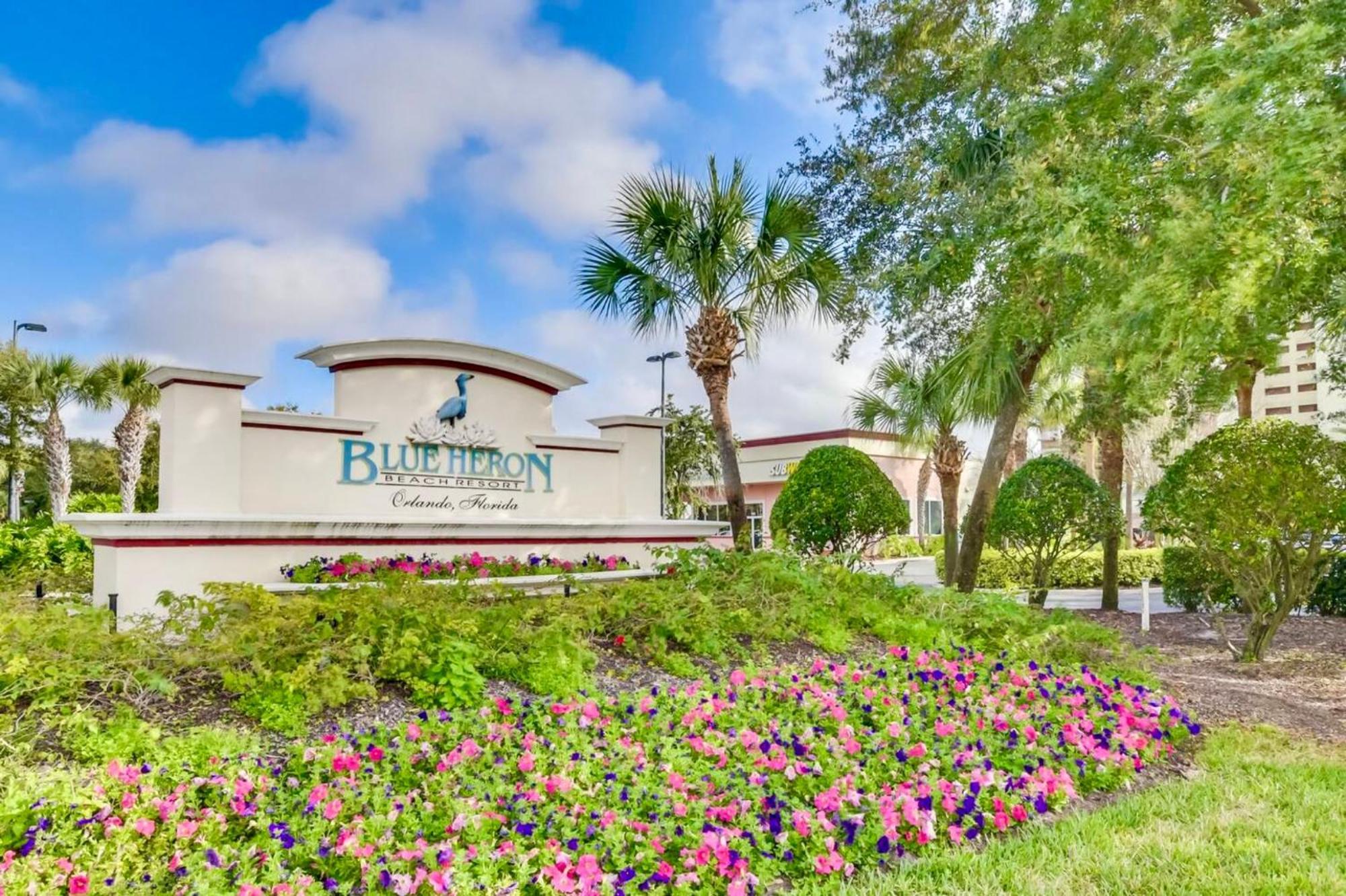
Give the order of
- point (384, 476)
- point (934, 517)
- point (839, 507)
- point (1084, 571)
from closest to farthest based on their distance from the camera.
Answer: point (384, 476), point (839, 507), point (1084, 571), point (934, 517)

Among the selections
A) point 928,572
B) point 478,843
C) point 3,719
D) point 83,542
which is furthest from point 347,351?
point 928,572

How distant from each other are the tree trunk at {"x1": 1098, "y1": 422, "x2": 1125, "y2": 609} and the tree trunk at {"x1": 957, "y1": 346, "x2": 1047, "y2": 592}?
143 centimetres

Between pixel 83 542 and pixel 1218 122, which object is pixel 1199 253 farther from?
pixel 83 542

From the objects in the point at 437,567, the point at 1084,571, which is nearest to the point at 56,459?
the point at 437,567

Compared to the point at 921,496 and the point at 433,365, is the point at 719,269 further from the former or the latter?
the point at 921,496

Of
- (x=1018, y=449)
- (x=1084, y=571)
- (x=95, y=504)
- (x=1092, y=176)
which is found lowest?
(x=1084, y=571)

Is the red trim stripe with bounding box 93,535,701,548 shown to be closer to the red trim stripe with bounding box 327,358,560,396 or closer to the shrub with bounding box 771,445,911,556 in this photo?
the red trim stripe with bounding box 327,358,560,396

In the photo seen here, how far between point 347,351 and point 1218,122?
23.2 ft

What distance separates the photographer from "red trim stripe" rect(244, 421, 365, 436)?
7.40 metres

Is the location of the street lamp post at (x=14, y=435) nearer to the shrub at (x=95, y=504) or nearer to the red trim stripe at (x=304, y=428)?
the shrub at (x=95, y=504)

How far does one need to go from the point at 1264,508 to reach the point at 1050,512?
11.2 feet

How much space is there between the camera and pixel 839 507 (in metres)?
10.6

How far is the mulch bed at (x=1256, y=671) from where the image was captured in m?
5.97

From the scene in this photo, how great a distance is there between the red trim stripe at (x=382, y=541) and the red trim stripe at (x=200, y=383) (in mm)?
1255
